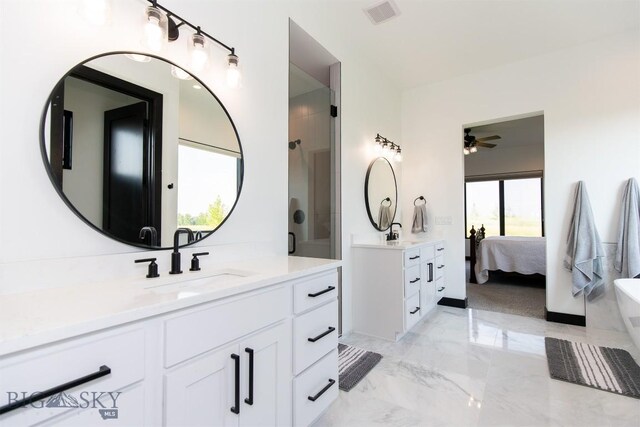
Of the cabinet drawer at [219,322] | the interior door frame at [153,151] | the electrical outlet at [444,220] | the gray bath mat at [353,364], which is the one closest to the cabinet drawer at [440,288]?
the electrical outlet at [444,220]

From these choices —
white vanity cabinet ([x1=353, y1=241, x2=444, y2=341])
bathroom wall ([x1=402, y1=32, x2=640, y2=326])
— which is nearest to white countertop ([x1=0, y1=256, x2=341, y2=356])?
white vanity cabinet ([x1=353, y1=241, x2=444, y2=341])

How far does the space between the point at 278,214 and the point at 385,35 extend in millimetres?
2070

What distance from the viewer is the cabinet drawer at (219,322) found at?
877 millimetres

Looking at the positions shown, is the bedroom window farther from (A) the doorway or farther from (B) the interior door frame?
(B) the interior door frame

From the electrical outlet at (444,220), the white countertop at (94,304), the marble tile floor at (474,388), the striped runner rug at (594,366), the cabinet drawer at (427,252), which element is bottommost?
the marble tile floor at (474,388)

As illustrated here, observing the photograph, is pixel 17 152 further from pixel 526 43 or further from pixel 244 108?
pixel 526 43

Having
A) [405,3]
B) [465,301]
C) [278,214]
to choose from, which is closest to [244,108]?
[278,214]

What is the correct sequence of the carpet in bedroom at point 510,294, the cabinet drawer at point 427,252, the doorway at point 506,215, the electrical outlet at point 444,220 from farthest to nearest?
the doorway at point 506,215, the electrical outlet at point 444,220, the carpet in bedroom at point 510,294, the cabinet drawer at point 427,252

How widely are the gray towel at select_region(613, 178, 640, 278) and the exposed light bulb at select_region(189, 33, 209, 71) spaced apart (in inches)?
144

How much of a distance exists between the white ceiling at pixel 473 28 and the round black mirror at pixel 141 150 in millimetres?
1597

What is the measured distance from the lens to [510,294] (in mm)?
4188

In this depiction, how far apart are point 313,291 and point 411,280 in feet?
5.26

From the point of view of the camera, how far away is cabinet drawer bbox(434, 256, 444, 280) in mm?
3404

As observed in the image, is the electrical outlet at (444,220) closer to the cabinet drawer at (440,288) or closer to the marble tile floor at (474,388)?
the cabinet drawer at (440,288)
